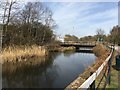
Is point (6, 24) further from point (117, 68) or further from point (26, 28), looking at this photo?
point (117, 68)

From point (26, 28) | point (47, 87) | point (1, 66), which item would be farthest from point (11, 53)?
point (26, 28)

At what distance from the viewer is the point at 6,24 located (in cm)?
3036

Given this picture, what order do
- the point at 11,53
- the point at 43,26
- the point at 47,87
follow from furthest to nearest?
the point at 43,26, the point at 11,53, the point at 47,87

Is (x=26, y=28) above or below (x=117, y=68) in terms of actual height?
above

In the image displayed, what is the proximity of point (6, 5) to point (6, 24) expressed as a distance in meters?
2.79

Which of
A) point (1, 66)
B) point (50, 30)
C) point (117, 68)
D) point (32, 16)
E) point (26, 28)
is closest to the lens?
point (117, 68)

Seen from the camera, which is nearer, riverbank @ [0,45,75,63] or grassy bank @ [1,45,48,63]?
riverbank @ [0,45,75,63]

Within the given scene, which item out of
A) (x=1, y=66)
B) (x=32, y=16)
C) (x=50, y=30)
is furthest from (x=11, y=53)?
(x=50, y=30)

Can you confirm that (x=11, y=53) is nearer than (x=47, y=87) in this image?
No

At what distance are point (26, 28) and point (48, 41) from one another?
43.5 ft

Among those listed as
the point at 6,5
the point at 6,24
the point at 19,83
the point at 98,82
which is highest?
the point at 6,5

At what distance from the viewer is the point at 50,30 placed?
54.6m

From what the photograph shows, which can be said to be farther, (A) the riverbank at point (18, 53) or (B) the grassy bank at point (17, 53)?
(B) the grassy bank at point (17, 53)

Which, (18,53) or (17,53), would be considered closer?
(17,53)
